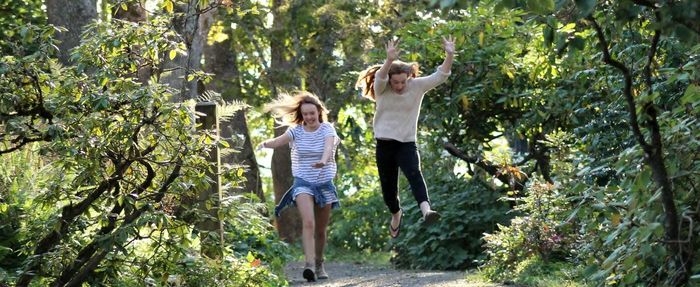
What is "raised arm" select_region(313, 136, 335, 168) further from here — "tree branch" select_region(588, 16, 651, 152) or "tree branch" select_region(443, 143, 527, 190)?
A: "tree branch" select_region(588, 16, 651, 152)

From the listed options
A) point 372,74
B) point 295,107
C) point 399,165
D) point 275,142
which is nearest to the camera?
point 399,165

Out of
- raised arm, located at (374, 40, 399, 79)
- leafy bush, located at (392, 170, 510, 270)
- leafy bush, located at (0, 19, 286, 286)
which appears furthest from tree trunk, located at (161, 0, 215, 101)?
leafy bush, located at (392, 170, 510, 270)

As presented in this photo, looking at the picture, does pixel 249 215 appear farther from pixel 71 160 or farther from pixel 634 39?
pixel 634 39

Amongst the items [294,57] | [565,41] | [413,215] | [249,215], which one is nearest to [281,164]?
[294,57]

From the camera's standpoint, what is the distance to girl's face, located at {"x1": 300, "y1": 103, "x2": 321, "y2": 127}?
11.2 meters

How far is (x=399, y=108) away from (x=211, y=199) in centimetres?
256

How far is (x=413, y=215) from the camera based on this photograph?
15.9m

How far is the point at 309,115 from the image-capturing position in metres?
11.2

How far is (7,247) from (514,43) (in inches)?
310

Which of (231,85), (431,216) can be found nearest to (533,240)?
(431,216)

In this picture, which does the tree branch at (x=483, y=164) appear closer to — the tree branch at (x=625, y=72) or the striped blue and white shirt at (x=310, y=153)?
the striped blue and white shirt at (x=310, y=153)

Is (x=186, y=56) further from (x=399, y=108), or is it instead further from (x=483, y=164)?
(x=483, y=164)

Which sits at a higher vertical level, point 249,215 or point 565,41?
point 565,41

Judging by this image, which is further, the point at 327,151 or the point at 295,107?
the point at 295,107
